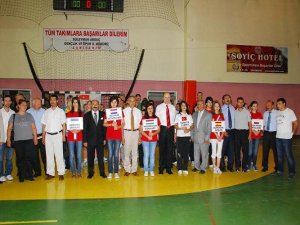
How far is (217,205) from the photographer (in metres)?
5.28

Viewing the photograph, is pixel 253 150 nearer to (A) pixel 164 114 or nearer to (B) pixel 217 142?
(B) pixel 217 142

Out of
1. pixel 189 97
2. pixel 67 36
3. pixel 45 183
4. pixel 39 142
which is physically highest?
pixel 67 36

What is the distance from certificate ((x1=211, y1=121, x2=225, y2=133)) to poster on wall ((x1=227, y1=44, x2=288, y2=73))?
8626mm

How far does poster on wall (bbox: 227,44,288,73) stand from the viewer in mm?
15695

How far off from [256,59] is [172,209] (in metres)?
12.7

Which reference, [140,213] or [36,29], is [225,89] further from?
[140,213]

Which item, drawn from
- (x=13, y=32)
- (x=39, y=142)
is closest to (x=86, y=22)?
(x=13, y=32)

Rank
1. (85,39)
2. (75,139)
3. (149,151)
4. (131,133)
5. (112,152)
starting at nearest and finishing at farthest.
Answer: (75,139) → (112,152) → (131,133) → (149,151) → (85,39)

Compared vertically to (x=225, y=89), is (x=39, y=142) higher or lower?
lower

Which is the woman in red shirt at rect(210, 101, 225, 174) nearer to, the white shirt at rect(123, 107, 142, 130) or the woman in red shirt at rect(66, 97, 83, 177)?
the white shirt at rect(123, 107, 142, 130)

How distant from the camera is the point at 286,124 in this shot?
737 cm

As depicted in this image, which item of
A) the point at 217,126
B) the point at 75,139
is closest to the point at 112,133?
the point at 75,139

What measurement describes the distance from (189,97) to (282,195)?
30.6ft

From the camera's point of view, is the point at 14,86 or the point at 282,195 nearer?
the point at 282,195
